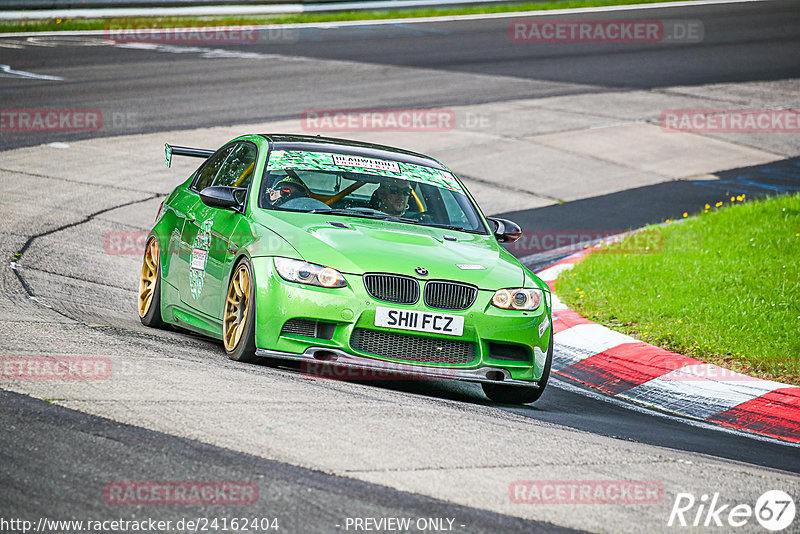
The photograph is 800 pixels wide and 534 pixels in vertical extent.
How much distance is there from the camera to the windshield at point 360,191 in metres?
7.89

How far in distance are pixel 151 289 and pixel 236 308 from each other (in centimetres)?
170

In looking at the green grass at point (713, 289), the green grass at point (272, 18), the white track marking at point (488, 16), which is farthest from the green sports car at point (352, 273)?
the white track marking at point (488, 16)

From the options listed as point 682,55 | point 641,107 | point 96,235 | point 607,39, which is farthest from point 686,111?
point 96,235

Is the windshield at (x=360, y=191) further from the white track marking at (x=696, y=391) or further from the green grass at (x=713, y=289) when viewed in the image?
the green grass at (x=713, y=289)

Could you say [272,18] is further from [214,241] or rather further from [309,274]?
[309,274]

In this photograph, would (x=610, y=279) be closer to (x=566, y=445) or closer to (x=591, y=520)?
(x=566, y=445)

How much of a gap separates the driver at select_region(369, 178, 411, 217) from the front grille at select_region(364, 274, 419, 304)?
1210 mm

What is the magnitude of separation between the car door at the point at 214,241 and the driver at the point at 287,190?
0.21 meters

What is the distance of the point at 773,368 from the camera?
8.22 m

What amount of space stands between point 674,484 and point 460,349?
2.03 metres

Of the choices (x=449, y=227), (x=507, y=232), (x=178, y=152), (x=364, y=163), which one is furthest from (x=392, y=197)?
(x=178, y=152)

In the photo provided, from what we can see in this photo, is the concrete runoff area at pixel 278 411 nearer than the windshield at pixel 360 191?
Yes

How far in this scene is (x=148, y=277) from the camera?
879 centimetres

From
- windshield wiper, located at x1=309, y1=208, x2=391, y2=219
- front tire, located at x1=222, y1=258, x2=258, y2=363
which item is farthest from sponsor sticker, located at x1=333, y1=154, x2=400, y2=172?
front tire, located at x1=222, y1=258, x2=258, y2=363
